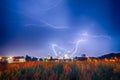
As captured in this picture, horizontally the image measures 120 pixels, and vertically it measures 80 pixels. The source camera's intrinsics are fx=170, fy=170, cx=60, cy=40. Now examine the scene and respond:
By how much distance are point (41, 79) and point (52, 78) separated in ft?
1.15

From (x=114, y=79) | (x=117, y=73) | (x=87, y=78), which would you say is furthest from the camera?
(x=117, y=73)

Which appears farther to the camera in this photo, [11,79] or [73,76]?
A: [73,76]

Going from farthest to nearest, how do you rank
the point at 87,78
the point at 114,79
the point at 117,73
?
the point at 117,73
the point at 114,79
the point at 87,78

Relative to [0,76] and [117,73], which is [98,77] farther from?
[0,76]

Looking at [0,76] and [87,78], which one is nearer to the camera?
[87,78]

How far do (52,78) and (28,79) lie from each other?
88cm

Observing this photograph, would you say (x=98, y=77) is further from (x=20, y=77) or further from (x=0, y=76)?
(x=0, y=76)

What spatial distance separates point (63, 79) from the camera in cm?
496

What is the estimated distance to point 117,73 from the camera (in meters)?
6.11

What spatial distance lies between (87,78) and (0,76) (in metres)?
2.91

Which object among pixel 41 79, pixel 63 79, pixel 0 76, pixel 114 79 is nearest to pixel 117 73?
pixel 114 79

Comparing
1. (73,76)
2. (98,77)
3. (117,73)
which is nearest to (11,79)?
(73,76)

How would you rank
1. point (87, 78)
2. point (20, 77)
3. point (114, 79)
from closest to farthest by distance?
point (87, 78)
point (114, 79)
point (20, 77)

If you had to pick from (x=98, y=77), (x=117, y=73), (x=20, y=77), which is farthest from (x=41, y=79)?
(x=117, y=73)
